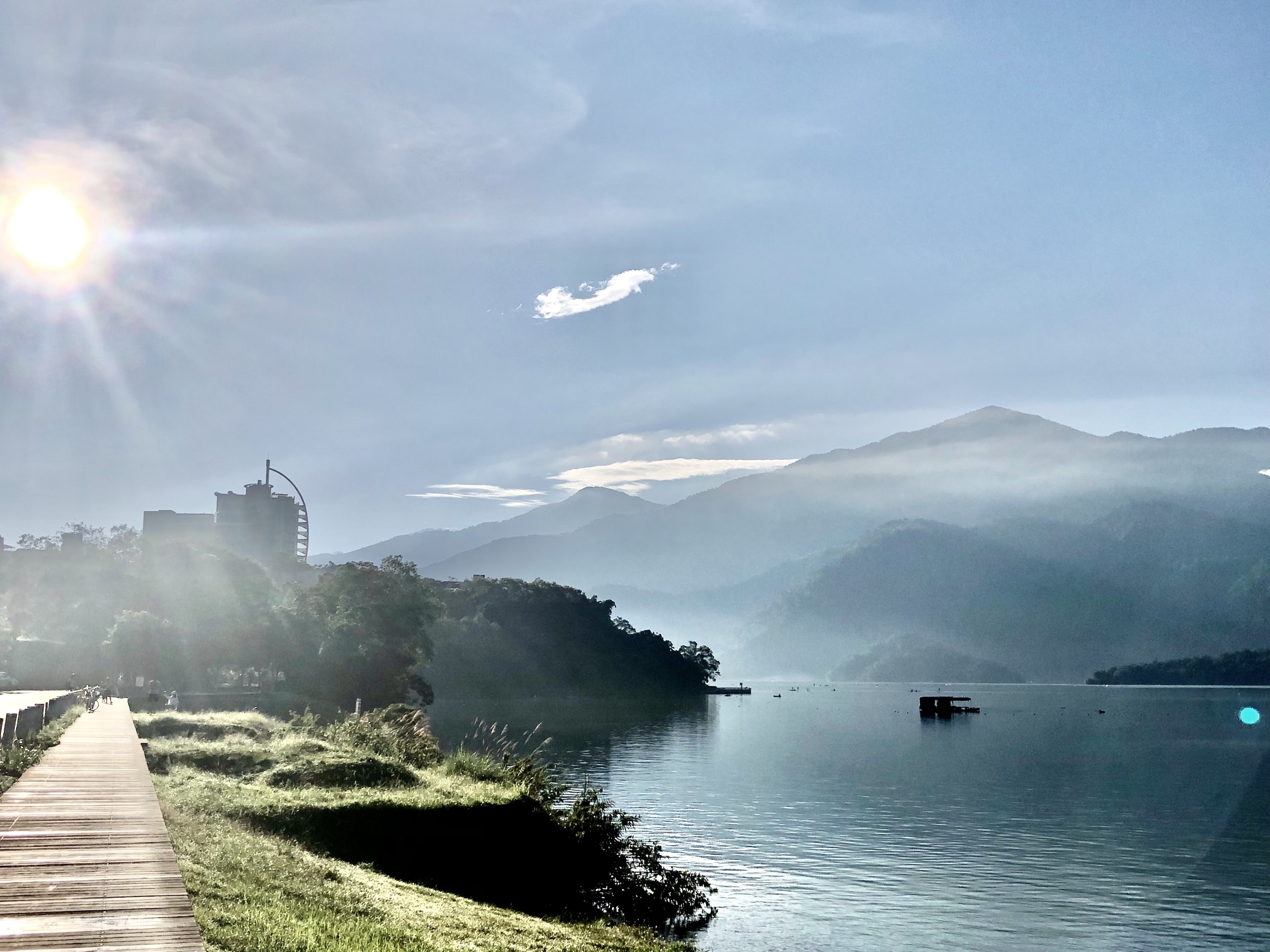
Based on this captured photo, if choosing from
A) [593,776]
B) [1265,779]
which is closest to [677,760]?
[593,776]

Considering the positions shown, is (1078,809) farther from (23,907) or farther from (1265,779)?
(23,907)

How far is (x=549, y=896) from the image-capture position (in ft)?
84.9

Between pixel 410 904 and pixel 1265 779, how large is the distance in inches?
3130

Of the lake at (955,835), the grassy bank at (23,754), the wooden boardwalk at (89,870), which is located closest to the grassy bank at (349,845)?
the wooden boardwalk at (89,870)

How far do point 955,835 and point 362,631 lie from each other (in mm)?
81600

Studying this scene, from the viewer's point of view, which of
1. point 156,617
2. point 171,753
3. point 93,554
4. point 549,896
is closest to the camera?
point 549,896

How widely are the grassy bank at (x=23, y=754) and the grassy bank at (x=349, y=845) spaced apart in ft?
8.97

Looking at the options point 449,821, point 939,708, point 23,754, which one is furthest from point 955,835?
point 939,708

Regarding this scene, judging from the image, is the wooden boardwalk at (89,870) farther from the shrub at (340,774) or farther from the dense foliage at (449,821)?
the shrub at (340,774)

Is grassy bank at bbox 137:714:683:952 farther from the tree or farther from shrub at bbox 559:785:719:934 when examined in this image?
the tree

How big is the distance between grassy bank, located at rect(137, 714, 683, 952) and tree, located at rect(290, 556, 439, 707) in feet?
233

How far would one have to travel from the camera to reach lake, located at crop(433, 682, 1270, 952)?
29594mm

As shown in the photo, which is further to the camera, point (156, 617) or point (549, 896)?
point (156, 617)

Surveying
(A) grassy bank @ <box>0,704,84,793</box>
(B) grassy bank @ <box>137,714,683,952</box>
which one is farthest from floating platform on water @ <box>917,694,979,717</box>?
(A) grassy bank @ <box>0,704,84,793</box>
